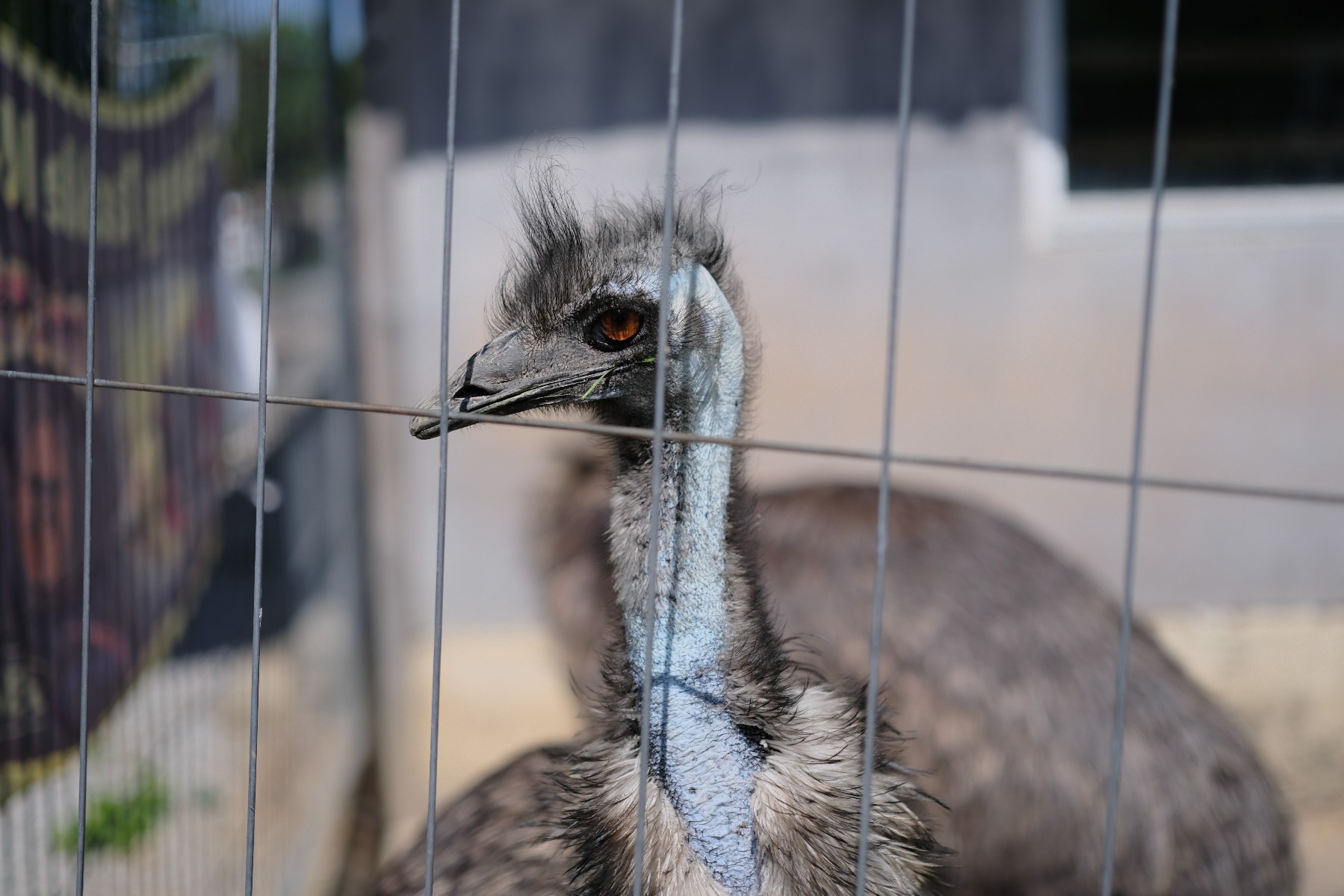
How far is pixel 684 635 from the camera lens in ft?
4.63

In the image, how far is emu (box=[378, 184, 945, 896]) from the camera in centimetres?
141

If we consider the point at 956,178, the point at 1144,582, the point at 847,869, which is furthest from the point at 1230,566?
the point at 847,869

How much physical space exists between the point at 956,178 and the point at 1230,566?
1.68 metres

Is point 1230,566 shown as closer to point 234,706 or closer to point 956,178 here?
point 956,178

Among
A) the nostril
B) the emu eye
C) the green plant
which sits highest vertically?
the emu eye

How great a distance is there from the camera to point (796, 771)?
143 centimetres

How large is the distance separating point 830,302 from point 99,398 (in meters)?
2.38

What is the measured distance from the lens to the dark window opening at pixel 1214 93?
408cm

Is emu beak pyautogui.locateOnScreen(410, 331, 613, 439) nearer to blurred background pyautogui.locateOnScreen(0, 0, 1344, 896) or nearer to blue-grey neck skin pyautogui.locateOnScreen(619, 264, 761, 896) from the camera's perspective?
blue-grey neck skin pyautogui.locateOnScreen(619, 264, 761, 896)

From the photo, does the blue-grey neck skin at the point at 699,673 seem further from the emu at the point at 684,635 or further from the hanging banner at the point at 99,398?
the hanging banner at the point at 99,398

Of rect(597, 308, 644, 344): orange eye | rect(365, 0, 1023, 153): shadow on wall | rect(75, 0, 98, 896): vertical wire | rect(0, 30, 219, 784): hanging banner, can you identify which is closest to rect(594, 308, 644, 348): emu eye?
rect(597, 308, 644, 344): orange eye

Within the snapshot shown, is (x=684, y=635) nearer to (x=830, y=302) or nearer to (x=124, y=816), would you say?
(x=124, y=816)

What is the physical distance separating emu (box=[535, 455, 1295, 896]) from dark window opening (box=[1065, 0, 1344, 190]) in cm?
189

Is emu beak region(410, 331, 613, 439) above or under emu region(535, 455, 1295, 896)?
above
